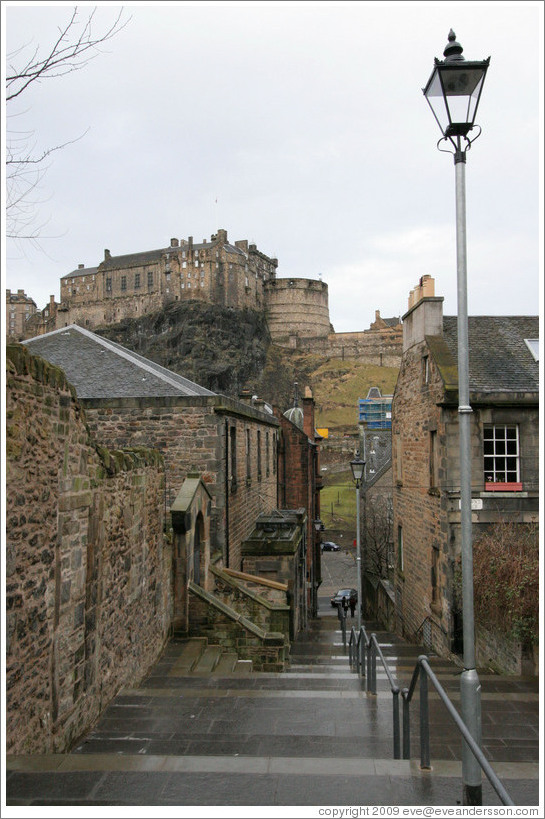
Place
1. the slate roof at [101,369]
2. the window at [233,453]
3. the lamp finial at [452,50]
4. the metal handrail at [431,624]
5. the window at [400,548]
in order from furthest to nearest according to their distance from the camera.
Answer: the window at [400,548] → the window at [233,453] → the slate roof at [101,369] → the metal handrail at [431,624] → the lamp finial at [452,50]

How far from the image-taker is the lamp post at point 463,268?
4.69m

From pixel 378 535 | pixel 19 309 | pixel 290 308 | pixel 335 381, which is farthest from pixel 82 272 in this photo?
pixel 378 535

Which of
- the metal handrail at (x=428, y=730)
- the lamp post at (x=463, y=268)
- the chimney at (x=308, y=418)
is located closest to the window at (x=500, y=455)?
the metal handrail at (x=428, y=730)

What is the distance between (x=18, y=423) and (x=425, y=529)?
41.6 ft

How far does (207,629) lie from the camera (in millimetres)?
11836

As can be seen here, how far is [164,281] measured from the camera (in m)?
Answer: 104

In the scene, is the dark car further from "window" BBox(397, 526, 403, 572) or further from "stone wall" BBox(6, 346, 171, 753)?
"stone wall" BBox(6, 346, 171, 753)

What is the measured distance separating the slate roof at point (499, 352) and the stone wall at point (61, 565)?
8.94 metres

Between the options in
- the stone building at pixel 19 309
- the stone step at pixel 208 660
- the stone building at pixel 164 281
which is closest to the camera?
the stone step at pixel 208 660

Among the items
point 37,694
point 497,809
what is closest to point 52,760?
point 37,694

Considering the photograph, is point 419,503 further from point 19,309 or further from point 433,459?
point 19,309

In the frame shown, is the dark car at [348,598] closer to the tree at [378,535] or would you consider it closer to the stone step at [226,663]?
the tree at [378,535]

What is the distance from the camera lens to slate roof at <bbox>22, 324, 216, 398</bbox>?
15195 mm

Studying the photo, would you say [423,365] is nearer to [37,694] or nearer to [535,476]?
[535,476]
